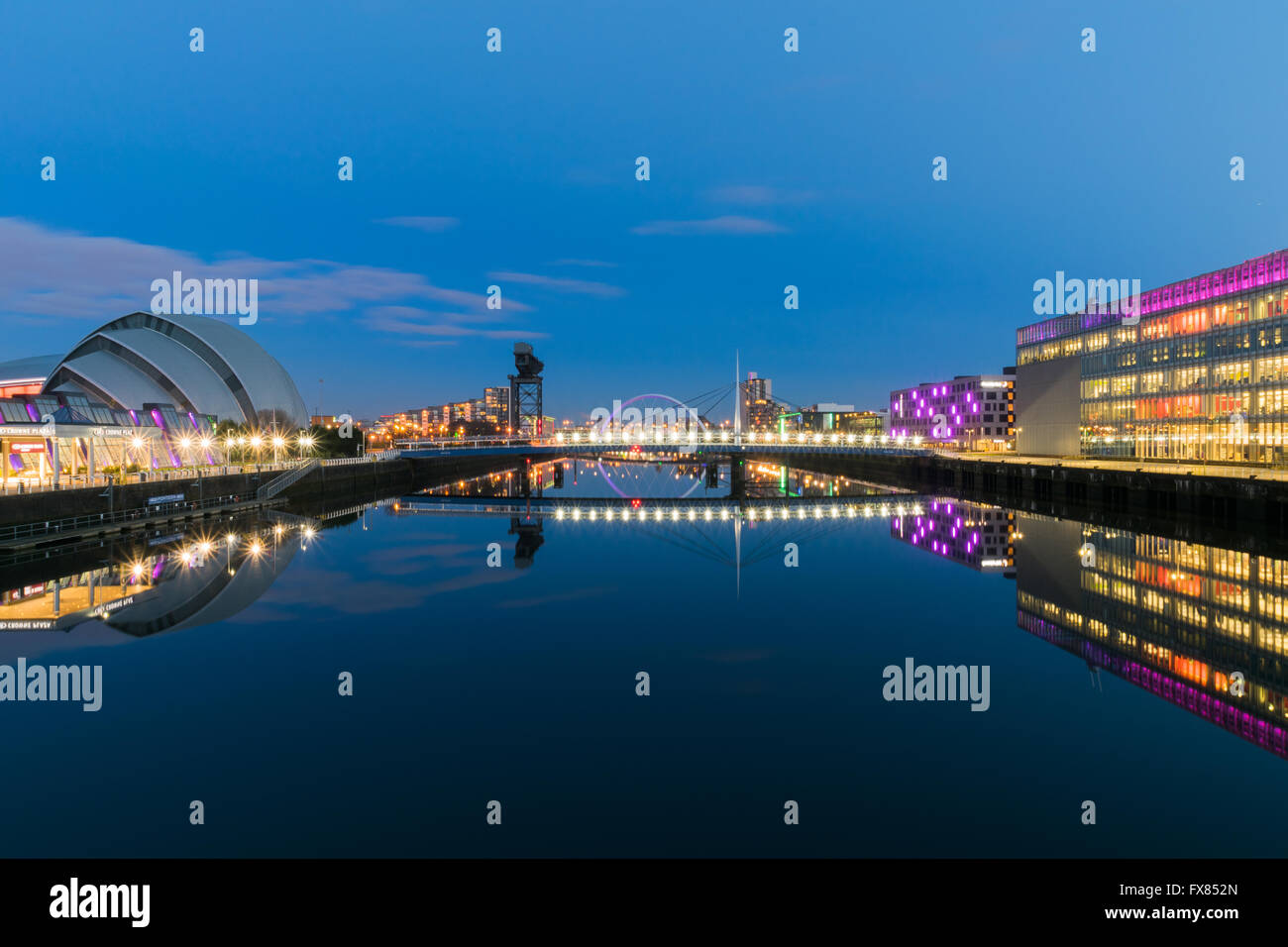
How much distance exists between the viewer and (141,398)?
66.1 meters

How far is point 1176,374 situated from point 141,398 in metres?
82.5

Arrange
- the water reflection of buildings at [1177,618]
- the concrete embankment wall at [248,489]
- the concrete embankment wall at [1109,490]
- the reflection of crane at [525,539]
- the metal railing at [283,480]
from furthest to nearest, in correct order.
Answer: the metal railing at [283,480] < the concrete embankment wall at [1109,490] < the reflection of crane at [525,539] < the concrete embankment wall at [248,489] < the water reflection of buildings at [1177,618]

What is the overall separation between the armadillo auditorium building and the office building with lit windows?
69557 mm

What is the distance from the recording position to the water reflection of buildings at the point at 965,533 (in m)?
34.1

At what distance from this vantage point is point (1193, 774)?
461 inches

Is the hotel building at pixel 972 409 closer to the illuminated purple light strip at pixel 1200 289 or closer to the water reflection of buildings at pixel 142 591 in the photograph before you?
the illuminated purple light strip at pixel 1200 289

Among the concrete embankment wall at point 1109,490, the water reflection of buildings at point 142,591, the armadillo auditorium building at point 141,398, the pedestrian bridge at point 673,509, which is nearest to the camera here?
the water reflection of buildings at point 142,591

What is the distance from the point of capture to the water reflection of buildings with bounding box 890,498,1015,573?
112 ft

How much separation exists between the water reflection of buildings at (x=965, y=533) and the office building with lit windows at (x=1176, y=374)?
61.7 ft

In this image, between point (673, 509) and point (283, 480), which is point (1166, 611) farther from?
point (283, 480)

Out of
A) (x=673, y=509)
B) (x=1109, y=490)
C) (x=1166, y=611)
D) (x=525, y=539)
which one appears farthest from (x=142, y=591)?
(x=1109, y=490)

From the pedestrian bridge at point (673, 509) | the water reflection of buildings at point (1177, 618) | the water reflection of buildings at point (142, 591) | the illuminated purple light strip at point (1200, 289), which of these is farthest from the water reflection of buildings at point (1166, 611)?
the illuminated purple light strip at point (1200, 289)
